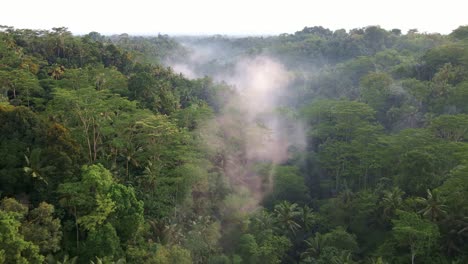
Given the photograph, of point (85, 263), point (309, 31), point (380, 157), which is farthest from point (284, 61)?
point (85, 263)

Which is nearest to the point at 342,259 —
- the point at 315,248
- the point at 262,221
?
the point at 315,248

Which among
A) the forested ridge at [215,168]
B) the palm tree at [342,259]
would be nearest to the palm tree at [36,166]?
the forested ridge at [215,168]

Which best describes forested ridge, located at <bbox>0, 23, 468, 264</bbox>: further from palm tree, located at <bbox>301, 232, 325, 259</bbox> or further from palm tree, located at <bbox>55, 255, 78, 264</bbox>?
palm tree, located at <bbox>55, 255, 78, 264</bbox>

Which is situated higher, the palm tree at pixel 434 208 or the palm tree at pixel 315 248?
the palm tree at pixel 434 208

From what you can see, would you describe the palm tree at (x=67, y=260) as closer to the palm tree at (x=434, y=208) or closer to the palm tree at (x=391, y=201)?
the palm tree at (x=434, y=208)

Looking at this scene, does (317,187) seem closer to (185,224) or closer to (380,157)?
(380,157)

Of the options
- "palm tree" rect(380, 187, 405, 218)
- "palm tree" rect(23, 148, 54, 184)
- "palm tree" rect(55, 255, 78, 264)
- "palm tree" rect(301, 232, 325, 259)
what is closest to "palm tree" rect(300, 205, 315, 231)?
→ "palm tree" rect(301, 232, 325, 259)

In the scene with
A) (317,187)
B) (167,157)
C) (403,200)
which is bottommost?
(317,187)

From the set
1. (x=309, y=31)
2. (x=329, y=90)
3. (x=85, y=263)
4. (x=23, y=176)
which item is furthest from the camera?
(x=309, y=31)
